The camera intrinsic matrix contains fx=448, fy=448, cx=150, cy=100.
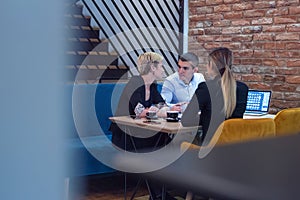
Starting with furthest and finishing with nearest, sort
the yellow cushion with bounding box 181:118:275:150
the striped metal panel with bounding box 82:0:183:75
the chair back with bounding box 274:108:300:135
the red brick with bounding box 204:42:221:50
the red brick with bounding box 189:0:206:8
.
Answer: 1. the striped metal panel with bounding box 82:0:183:75
2. the red brick with bounding box 189:0:206:8
3. the red brick with bounding box 204:42:221:50
4. the chair back with bounding box 274:108:300:135
5. the yellow cushion with bounding box 181:118:275:150

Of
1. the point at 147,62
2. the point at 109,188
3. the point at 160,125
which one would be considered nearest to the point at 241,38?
the point at 147,62

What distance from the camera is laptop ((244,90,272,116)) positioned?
4.25 meters

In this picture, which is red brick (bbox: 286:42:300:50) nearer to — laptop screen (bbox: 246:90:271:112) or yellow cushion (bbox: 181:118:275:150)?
laptop screen (bbox: 246:90:271:112)

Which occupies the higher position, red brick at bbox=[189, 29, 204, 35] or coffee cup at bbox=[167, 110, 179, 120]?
red brick at bbox=[189, 29, 204, 35]

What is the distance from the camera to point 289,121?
3.32m

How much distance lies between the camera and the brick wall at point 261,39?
4441 mm

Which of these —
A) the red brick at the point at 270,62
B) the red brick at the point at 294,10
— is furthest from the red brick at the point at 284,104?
the red brick at the point at 294,10

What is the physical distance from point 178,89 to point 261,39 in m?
1.05

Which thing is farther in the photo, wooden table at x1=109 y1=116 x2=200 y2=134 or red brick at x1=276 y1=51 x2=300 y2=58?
red brick at x1=276 y1=51 x2=300 y2=58

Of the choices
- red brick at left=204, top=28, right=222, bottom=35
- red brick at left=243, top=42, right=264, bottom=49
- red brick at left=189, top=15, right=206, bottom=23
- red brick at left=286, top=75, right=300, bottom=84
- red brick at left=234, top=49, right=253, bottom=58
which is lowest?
red brick at left=286, top=75, right=300, bottom=84

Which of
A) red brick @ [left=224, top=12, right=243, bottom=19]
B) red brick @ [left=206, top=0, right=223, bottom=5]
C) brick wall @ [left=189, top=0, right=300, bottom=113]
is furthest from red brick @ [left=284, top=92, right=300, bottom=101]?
red brick @ [left=206, top=0, right=223, bottom=5]

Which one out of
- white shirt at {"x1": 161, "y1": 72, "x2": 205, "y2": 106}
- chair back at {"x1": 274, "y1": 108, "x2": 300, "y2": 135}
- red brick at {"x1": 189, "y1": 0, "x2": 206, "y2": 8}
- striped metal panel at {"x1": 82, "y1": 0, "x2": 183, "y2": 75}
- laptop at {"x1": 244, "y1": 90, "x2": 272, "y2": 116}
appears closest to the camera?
chair back at {"x1": 274, "y1": 108, "x2": 300, "y2": 135}

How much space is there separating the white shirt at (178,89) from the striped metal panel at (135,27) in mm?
1397

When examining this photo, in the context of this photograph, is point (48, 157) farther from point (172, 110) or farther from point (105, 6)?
point (105, 6)
